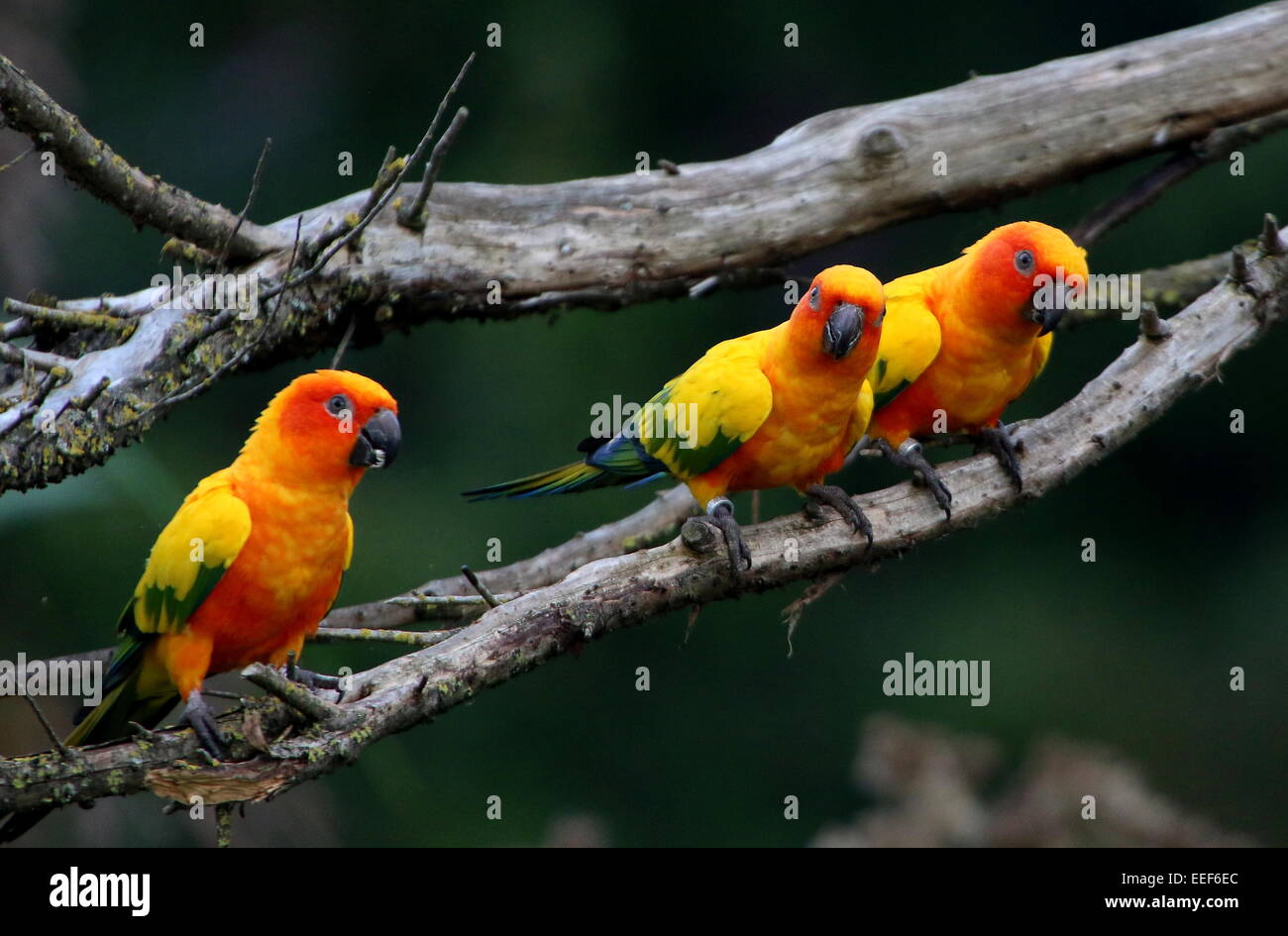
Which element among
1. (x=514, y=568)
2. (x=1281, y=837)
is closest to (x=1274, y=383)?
(x=1281, y=837)

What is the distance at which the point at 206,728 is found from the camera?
377cm

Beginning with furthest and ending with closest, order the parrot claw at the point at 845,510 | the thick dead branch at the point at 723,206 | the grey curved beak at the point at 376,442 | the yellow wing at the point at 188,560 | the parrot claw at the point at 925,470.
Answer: the thick dead branch at the point at 723,206 < the parrot claw at the point at 925,470 < the parrot claw at the point at 845,510 < the grey curved beak at the point at 376,442 < the yellow wing at the point at 188,560

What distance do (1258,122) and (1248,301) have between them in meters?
1.51

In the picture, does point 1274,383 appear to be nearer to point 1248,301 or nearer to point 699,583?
point 1248,301

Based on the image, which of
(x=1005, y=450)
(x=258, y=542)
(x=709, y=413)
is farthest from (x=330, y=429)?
(x=1005, y=450)

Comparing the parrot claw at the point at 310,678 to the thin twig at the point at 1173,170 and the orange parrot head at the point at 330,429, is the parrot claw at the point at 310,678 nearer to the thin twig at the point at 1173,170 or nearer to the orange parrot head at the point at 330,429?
the orange parrot head at the point at 330,429

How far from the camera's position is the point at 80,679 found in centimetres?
455

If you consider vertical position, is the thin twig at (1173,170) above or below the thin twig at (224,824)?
above

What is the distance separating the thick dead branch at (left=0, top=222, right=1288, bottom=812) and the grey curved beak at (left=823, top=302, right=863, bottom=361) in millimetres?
632

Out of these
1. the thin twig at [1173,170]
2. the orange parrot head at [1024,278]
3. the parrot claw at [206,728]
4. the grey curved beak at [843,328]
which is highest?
the thin twig at [1173,170]

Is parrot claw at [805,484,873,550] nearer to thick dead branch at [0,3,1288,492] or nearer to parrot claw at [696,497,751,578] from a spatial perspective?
parrot claw at [696,497,751,578]

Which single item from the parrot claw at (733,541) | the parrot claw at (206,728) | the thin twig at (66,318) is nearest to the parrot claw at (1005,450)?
the parrot claw at (733,541)

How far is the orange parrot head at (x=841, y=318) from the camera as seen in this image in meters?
4.18

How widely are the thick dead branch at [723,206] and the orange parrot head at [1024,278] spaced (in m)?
1.47
